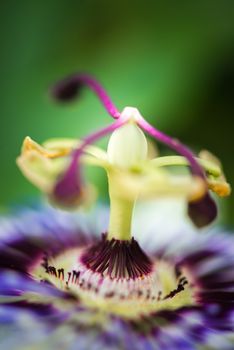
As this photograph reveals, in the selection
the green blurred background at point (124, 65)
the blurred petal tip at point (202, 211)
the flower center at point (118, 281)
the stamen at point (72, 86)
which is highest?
the green blurred background at point (124, 65)

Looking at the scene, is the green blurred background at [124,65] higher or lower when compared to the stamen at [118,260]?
higher

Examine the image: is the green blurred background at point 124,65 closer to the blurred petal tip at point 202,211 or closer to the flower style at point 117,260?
the flower style at point 117,260

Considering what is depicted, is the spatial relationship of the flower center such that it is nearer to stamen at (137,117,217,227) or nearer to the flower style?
the flower style

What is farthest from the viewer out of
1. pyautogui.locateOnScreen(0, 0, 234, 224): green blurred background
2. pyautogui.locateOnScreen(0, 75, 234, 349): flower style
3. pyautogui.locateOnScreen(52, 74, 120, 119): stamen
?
pyautogui.locateOnScreen(0, 0, 234, 224): green blurred background

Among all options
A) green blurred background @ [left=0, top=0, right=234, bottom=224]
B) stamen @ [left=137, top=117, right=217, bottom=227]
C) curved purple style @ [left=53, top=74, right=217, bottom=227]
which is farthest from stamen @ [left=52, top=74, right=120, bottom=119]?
green blurred background @ [left=0, top=0, right=234, bottom=224]

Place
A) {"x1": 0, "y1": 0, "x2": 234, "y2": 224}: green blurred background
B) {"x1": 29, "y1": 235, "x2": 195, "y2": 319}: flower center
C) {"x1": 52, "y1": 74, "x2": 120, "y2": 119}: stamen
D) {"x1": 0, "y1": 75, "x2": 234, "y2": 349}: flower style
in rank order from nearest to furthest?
{"x1": 0, "y1": 75, "x2": 234, "y2": 349}: flower style < {"x1": 29, "y1": 235, "x2": 195, "y2": 319}: flower center < {"x1": 52, "y1": 74, "x2": 120, "y2": 119}: stamen < {"x1": 0, "y1": 0, "x2": 234, "y2": 224}: green blurred background

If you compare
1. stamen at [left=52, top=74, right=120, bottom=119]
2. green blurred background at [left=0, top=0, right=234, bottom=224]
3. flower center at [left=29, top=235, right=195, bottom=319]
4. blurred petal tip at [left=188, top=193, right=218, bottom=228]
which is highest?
green blurred background at [left=0, top=0, right=234, bottom=224]

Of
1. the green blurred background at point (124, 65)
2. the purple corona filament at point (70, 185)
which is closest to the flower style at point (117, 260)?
the purple corona filament at point (70, 185)
